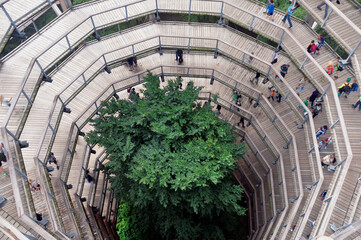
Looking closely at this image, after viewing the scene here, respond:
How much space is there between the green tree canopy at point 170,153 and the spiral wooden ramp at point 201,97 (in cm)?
345

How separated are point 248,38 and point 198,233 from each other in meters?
17.3

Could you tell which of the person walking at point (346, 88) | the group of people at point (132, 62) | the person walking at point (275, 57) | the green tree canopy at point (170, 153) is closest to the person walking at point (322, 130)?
the person walking at point (346, 88)

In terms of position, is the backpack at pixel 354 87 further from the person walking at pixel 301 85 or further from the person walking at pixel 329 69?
the person walking at pixel 301 85

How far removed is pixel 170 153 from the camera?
18.0 meters

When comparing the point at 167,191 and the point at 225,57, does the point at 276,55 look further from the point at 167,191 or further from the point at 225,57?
the point at 167,191

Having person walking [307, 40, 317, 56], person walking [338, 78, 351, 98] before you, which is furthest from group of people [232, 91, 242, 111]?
person walking [338, 78, 351, 98]

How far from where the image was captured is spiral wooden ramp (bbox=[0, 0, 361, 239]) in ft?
52.1

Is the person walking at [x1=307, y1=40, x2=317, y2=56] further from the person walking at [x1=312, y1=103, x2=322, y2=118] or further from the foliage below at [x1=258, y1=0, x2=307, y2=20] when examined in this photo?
the foliage below at [x1=258, y1=0, x2=307, y2=20]

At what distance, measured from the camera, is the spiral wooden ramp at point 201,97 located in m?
15.9

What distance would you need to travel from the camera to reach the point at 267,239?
2014cm

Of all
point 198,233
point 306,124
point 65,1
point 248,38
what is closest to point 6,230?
point 198,233

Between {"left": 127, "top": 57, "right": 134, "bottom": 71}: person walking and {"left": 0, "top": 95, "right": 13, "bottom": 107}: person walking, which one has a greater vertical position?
{"left": 127, "top": 57, "right": 134, "bottom": 71}: person walking

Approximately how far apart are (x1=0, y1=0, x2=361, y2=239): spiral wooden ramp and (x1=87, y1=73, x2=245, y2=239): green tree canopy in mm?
3453

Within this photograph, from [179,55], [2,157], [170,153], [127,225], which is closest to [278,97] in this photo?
[179,55]
